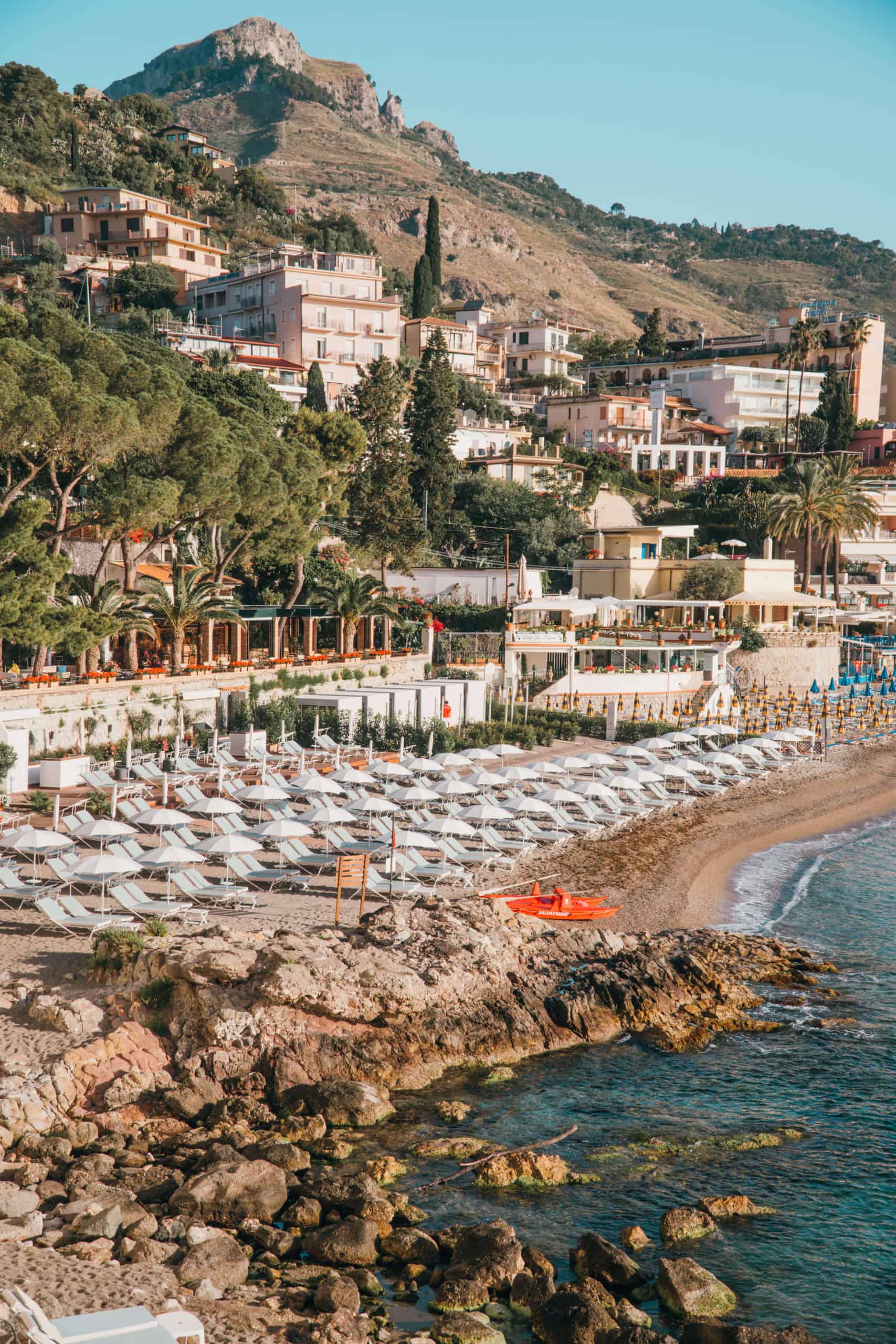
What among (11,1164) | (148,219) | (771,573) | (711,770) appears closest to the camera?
(11,1164)

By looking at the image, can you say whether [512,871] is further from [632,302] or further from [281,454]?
[632,302]

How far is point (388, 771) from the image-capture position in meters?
29.7

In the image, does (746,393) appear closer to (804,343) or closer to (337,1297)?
(804,343)

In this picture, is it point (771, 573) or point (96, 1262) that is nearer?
point (96, 1262)

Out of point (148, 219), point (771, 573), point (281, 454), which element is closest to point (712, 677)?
point (771, 573)

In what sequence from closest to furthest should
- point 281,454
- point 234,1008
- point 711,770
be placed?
point 234,1008 < point 711,770 < point 281,454

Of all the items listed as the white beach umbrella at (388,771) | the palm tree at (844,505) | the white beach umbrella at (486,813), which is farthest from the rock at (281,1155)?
the palm tree at (844,505)

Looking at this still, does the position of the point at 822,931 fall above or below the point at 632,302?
below

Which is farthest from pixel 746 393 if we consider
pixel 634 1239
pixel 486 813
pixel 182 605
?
pixel 634 1239

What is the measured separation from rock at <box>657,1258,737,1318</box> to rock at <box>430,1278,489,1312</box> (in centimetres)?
177

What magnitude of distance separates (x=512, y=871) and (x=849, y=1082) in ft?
30.5

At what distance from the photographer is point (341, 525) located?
55.6 meters

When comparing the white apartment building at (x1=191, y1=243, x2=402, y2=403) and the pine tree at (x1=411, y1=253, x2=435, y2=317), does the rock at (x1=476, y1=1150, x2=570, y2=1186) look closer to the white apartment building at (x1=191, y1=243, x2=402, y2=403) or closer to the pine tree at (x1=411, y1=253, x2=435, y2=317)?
the white apartment building at (x1=191, y1=243, x2=402, y2=403)

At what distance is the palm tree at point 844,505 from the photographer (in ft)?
189
